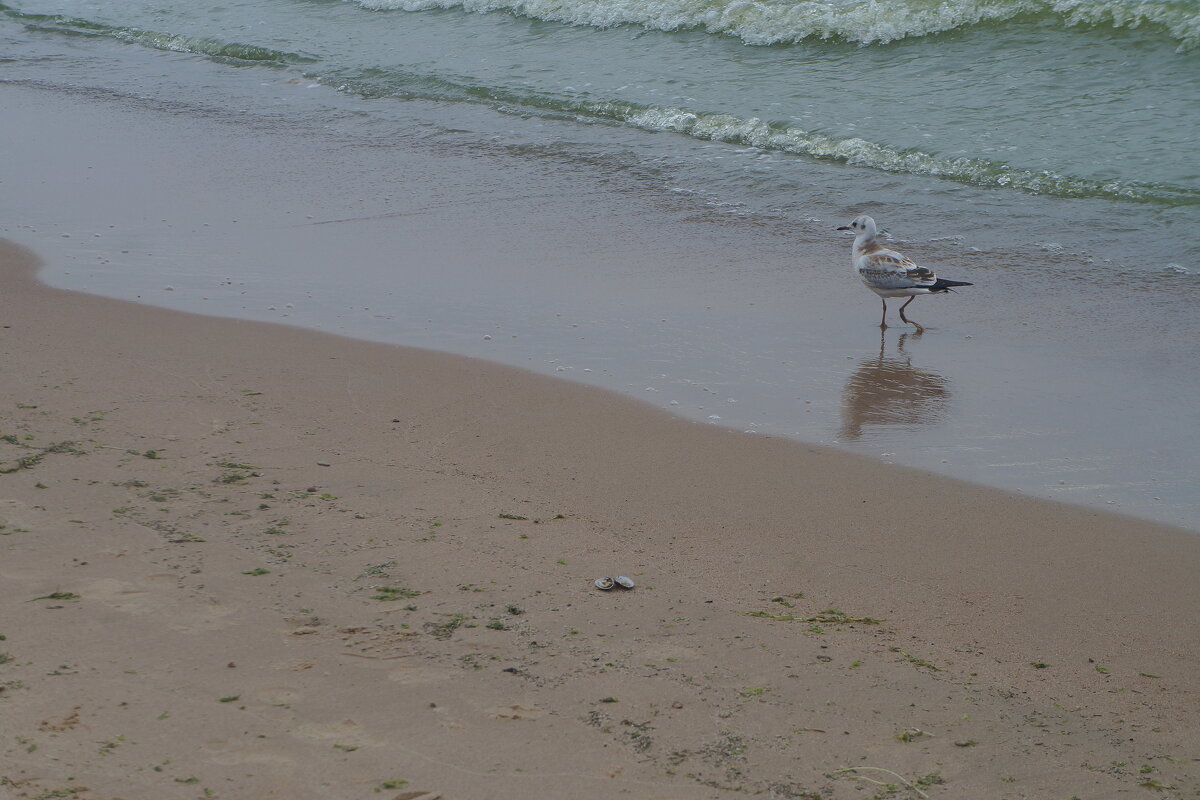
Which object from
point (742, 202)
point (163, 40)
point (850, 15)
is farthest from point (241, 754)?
point (163, 40)

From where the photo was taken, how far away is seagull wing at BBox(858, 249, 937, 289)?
6.87m

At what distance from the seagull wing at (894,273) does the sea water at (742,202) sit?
10.8 inches

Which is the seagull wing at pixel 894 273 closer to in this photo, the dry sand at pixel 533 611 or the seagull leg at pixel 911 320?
the seagull leg at pixel 911 320

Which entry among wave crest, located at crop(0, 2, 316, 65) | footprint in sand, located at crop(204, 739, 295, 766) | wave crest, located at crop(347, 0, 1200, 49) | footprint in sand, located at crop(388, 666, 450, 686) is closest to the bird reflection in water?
footprint in sand, located at crop(388, 666, 450, 686)

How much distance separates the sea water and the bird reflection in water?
2 centimetres

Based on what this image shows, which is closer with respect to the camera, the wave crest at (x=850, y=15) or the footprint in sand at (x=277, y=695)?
the footprint in sand at (x=277, y=695)

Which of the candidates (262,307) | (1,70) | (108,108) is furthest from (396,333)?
(1,70)

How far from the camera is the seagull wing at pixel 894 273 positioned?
22.5 ft

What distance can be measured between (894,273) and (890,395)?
1.26 metres

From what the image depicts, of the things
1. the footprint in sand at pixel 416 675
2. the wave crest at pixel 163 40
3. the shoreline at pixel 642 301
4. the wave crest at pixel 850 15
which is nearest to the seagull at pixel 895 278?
the shoreline at pixel 642 301

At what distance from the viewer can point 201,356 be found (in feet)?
19.6

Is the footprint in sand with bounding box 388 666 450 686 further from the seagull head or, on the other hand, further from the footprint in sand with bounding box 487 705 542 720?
the seagull head

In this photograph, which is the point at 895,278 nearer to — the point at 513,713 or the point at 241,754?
the point at 513,713

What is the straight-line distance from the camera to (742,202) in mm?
9445
